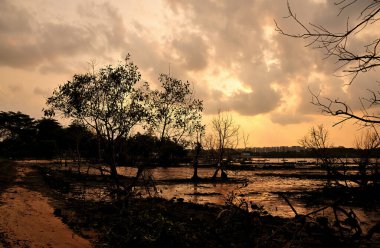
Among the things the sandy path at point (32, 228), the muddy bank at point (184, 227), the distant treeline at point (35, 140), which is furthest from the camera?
the distant treeline at point (35, 140)

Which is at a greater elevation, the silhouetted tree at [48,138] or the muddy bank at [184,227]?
the silhouetted tree at [48,138]

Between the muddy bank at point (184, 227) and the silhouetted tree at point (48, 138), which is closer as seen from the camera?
the muddy bank at point (184, 227)

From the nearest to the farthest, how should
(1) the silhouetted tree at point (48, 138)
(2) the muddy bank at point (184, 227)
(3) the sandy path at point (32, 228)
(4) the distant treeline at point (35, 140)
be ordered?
(3) the sandy path at point (32, 228) → (2) the muddy bank at point (184, 227) → (4) the distant treeline at point (35, 140) → (1) the silhouetted tree at point (48, 138)

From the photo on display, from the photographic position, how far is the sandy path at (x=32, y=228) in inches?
427

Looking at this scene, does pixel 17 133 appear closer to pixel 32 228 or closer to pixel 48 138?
pixel 48 138

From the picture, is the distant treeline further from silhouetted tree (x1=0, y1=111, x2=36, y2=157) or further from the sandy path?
the sandy path

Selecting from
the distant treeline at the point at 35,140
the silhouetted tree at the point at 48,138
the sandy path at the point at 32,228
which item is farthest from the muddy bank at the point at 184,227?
the silhouetted tree at the point at 48,138

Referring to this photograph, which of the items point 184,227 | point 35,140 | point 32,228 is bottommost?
point 184,227

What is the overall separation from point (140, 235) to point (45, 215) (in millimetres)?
6732

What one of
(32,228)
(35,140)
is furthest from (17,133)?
(32,228)

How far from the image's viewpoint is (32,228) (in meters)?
12.6

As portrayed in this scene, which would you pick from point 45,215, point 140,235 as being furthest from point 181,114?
point 140,235

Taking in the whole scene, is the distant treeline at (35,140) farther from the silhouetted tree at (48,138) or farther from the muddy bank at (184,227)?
the muddy bank at (184,227)

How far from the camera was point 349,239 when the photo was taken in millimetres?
3510
